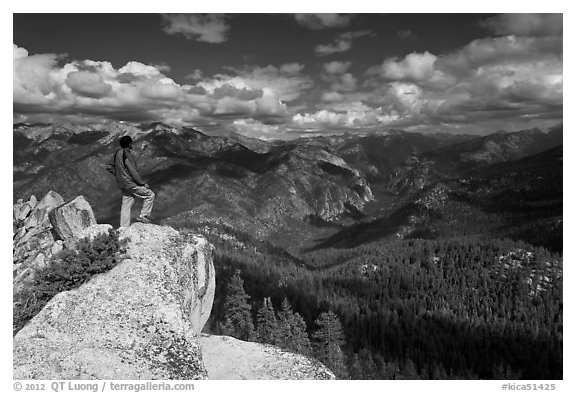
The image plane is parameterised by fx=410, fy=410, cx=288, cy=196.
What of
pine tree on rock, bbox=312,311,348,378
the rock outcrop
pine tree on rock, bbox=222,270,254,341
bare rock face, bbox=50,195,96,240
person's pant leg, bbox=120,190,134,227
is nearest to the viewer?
person's pant leg, bbox=120,190,134,227

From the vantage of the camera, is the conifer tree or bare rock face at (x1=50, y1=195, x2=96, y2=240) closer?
bare rock face at (x1=50, y1=195, x2=96, y2=240)

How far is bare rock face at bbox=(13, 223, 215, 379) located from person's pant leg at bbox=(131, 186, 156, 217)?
263 cm

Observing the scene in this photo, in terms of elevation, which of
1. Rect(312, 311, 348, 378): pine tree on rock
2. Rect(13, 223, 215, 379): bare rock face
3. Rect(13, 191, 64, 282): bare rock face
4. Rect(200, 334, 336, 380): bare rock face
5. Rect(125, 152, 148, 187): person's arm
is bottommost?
Rect(312, 311, 348, 378): pine tree on rock

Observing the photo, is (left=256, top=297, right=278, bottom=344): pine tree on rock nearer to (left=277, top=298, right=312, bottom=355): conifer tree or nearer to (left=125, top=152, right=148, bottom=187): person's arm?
(left=277, top=298, right=312, bottom=355): conifer tree

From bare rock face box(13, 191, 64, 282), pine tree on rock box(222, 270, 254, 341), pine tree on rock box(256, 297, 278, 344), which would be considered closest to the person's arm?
bare rock face box(13, 191, 64, 282)

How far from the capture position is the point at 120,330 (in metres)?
23.6

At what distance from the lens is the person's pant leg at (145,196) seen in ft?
95.8

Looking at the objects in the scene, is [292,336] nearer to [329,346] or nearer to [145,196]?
[329,346]

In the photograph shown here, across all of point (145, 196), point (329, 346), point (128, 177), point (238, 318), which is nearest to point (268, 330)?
point (238, 318)

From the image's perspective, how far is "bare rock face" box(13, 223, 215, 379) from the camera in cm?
2188

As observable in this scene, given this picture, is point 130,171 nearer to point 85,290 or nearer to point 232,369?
point 85,290
